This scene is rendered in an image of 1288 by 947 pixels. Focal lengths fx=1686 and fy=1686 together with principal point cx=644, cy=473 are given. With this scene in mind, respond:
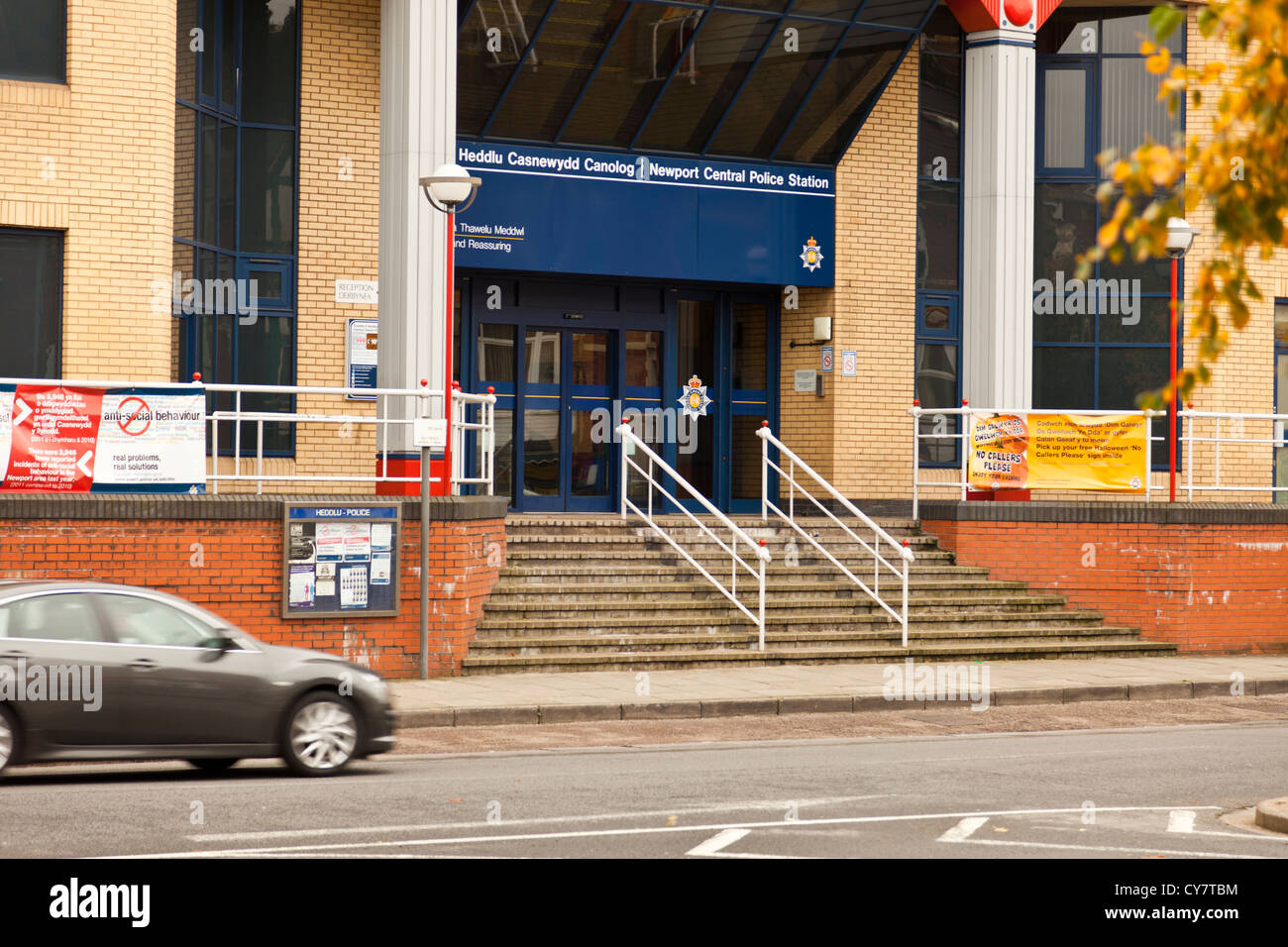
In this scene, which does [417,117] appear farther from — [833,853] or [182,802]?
[833,853]

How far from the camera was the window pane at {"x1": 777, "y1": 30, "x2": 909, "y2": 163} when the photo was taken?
21.4m

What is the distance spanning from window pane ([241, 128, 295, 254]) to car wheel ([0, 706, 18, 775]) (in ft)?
32.5

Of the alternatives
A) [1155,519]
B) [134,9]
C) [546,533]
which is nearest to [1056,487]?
[1155,519]

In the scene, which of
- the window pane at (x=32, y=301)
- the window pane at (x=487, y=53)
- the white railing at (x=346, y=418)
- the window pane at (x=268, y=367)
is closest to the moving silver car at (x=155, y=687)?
the white railing at (x=346, y=418)

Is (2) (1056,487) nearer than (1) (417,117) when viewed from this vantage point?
No

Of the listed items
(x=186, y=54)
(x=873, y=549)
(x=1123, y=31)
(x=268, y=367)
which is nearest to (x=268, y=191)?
(x=186, y=54)

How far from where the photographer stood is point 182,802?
31.2 feet

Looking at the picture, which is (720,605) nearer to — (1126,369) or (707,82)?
(707,82)

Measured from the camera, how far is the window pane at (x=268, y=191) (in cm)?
1920

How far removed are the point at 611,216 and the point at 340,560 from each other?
24.0 ft

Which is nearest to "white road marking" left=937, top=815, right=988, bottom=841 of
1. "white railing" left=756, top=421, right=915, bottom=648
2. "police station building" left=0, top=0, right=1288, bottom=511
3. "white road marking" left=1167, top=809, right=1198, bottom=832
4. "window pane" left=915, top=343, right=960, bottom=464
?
"white road marking" left=1167, top=809, right=1198, bottom=832

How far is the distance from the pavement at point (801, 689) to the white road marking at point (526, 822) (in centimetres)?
441

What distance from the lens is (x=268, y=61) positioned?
19.3 m

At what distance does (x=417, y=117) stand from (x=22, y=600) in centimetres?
879
